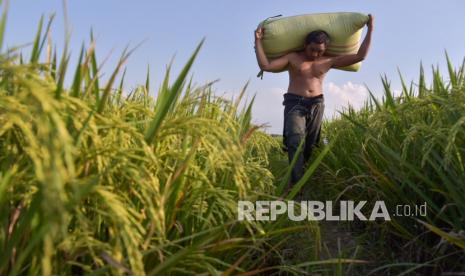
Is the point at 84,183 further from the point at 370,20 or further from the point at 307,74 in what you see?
the point at 370,20

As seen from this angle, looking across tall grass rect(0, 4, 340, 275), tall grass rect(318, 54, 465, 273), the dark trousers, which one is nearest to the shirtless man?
the dark trousers

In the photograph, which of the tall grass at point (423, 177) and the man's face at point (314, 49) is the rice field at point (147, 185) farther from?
the man's face at point (314, 49)

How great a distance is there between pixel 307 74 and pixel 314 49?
0.78 ft

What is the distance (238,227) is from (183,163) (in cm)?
53

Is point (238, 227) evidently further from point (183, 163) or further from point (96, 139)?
point (96, 139)

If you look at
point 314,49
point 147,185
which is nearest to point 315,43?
point 314,49

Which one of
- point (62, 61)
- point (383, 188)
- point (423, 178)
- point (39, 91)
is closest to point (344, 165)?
point (383, 188)

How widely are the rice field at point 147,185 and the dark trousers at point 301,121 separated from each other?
3.91 ft

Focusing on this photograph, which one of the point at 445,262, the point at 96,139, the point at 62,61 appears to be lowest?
the point at 445,262

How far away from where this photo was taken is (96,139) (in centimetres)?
104

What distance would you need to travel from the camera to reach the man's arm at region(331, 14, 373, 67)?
4277 millimetres

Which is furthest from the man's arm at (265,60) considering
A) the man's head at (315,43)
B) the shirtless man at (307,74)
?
the man's head at (315,43)

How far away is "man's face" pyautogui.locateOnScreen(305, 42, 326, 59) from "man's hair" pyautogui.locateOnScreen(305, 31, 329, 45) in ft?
0.10

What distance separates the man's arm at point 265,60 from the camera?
4176 millimetres
